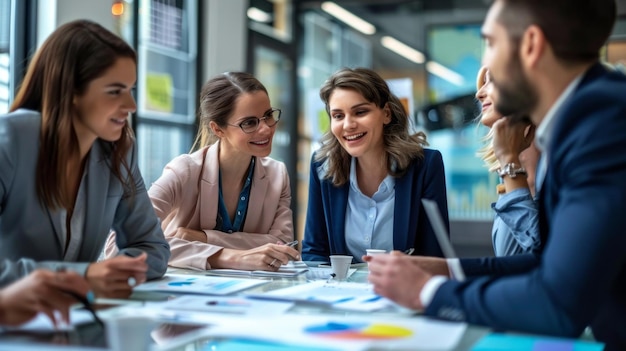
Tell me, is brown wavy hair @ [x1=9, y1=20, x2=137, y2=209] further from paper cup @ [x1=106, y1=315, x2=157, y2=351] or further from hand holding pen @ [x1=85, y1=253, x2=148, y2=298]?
paper cup @ [x1=106, y1=315, x2=157, y2=351]

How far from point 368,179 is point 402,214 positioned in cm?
23

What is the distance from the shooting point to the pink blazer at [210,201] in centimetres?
271

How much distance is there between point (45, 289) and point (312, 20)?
6.69 m

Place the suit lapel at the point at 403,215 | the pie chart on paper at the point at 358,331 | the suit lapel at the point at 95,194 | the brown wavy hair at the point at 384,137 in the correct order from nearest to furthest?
the pie chart on paper at the point at 358,331
the suit lapel at the point at 95,194
the suit lapel at the point at 403,215
the brown wavy hair at the point at 384,137

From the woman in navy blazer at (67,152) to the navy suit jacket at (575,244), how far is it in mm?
818

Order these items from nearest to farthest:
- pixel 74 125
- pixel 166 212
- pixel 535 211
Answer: pixel 74 125 < pixel 535 211 < pixel 166 212

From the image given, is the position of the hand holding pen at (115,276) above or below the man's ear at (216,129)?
below

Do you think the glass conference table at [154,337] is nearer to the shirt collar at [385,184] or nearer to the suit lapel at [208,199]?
the suit lapel at [208,199]

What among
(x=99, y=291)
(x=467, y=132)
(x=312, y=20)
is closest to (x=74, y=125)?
(x=99, y=291)

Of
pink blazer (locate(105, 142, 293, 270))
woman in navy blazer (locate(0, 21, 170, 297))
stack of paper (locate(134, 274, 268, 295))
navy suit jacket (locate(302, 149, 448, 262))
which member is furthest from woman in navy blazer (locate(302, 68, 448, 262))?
woman in navy blazer (locate(0, 21, 170, 297))

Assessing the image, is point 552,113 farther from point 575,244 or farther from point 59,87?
point 59,87

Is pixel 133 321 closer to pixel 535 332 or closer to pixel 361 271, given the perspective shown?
pixel 535 332

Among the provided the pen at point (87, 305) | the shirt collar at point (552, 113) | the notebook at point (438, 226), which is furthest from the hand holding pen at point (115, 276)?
the shirt collar at point (552, 113)

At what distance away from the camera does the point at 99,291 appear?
1627 mm
